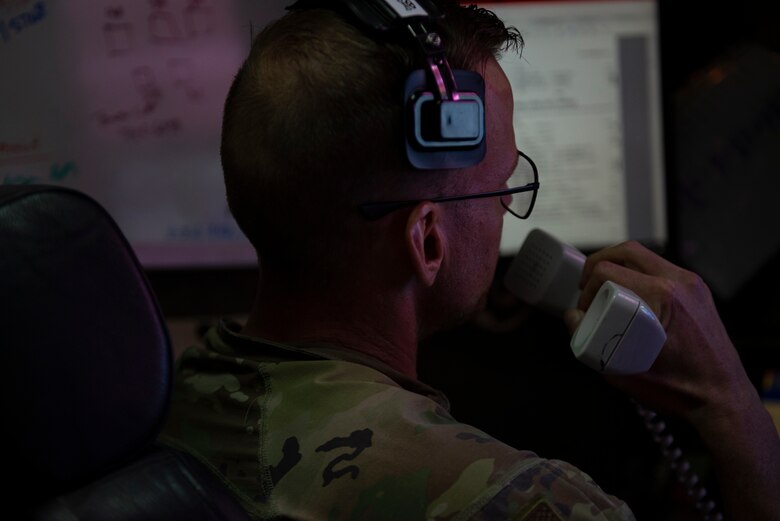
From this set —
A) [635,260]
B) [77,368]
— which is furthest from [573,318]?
[77,368]

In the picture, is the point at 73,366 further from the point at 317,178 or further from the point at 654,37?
the point at 654,37

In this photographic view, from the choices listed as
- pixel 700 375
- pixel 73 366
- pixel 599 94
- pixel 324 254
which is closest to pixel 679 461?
pixel 700 375

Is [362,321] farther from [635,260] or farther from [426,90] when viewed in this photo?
[635,260]

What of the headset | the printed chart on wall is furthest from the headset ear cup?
the printed chart on wall

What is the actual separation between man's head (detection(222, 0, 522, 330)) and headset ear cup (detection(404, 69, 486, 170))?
0.4 inches

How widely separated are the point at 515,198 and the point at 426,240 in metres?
0.16

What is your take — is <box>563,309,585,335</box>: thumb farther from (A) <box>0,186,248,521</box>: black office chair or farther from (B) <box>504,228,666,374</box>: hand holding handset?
(A) <box>0,186,248,521</box>: black office chair

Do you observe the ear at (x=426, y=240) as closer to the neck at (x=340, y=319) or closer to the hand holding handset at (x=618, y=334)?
the neck at (x=340, y=319)

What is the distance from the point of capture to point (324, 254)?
0.91 m

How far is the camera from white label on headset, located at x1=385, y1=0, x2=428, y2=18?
0.88 meters

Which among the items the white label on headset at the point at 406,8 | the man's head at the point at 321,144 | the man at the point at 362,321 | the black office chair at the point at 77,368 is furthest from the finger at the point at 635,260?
the black office chair at the point at 77,368

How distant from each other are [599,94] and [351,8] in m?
1.08

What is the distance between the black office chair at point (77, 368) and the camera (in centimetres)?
63

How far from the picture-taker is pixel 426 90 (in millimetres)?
884
